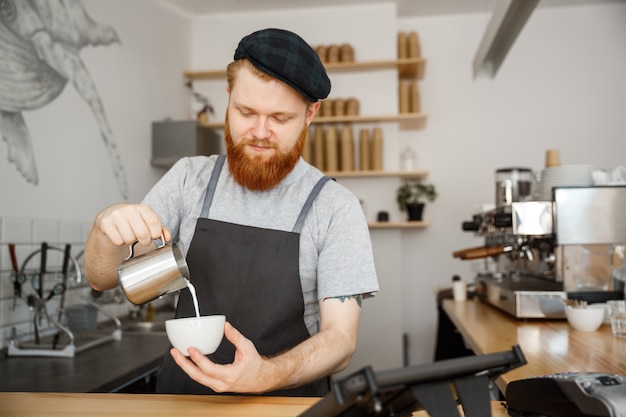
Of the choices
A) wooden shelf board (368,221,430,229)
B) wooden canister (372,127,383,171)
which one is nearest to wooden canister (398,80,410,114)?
wooden canister (372,127,383,171)

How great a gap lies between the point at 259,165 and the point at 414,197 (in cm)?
304

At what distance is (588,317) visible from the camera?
2.10 metres

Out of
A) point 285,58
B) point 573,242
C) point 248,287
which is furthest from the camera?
point 573,242

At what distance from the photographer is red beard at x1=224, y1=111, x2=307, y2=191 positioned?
1.45 metres

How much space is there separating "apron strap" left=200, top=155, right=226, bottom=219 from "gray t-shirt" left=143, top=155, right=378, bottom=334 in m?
0.01

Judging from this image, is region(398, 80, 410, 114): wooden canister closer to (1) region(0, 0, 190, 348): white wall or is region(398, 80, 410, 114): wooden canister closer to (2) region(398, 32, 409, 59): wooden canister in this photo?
(2) region(398, 32, 409, 59): wooden canister

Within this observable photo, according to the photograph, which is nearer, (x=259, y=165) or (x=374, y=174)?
(x=259, y=165)

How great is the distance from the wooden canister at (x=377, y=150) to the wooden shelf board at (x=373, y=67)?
463 mm

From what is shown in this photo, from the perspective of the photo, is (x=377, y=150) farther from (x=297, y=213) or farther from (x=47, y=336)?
(x=297, y=213)

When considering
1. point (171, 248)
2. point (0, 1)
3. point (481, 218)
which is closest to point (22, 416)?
point (171, 248)

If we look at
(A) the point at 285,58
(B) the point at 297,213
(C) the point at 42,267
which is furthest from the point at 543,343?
(C) the point at 42,267

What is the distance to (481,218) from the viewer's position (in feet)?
9.57

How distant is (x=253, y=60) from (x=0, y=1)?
1.70 meters

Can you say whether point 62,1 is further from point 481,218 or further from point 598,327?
point 598,327
